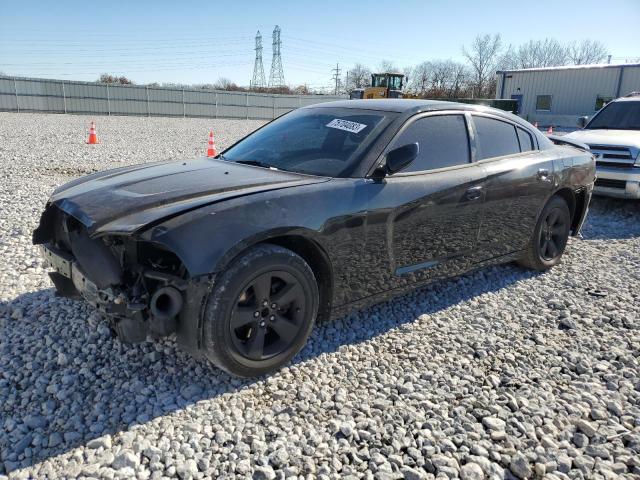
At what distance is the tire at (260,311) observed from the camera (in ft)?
8.80

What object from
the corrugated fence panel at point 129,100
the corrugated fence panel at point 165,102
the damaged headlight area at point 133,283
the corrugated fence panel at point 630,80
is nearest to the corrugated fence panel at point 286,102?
the corrugated fence panel at point 129,100

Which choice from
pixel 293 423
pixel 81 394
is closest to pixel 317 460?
pixel 293 423

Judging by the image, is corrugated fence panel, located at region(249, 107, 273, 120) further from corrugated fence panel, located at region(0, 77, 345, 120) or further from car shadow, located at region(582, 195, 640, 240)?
car shadow, located at region(582, 195, 640, 240)

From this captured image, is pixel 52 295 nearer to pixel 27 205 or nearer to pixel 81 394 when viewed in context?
pixel 81 394

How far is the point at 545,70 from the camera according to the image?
33.3 meters

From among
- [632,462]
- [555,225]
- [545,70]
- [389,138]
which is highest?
[545,70]

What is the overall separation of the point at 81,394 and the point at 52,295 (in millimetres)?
1484

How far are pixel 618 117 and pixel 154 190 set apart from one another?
29.3ft

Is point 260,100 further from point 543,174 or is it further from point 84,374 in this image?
point 84,374

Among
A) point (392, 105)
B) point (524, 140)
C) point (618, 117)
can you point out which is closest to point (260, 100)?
point (618, 117)

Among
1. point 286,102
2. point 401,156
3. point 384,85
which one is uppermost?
point 384,85

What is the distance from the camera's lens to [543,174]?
467cm

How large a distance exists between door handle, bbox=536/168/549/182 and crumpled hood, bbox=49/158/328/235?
7.91 ft

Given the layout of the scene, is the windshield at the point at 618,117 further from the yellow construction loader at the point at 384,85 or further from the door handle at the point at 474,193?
the yellow construction loader at the point at 384,85
